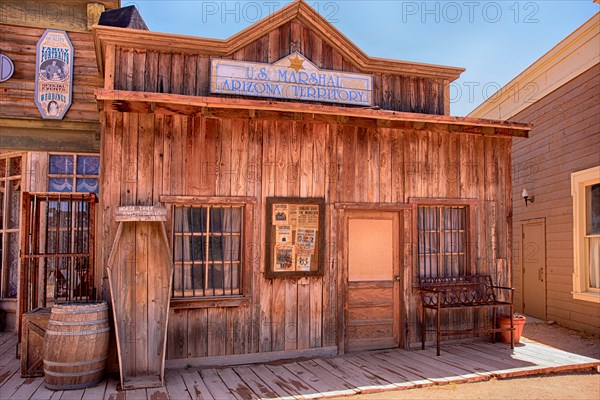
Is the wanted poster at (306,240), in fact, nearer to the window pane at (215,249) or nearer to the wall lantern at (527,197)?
the window pane at (215,249)

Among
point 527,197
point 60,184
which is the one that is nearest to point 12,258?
point 60,184

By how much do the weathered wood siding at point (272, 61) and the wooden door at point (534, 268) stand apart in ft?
16.6

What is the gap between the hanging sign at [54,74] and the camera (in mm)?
8648

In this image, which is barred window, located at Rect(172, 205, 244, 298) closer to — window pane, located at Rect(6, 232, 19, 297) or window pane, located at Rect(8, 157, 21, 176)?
window pane, located at Rect(6, 232, 19, 297)

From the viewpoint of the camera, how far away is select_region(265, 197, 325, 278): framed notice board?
6887 millimetres

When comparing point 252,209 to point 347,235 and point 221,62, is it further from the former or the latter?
point 221,62

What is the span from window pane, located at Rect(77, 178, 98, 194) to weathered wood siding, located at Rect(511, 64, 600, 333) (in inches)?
331

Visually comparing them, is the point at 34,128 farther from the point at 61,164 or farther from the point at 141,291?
the point at 141,291

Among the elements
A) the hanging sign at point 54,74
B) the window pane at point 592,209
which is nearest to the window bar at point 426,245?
the window pane at point 592,209

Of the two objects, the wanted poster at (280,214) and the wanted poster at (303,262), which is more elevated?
the wanted poster at (280,214)

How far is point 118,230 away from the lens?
601cm

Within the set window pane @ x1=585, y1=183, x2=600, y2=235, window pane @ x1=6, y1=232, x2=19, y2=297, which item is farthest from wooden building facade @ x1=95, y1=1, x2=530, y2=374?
window pane @ x1=6, y1=232, x2=19, y2=297

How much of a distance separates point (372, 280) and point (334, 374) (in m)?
1.66

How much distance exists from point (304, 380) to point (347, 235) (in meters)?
2.12
